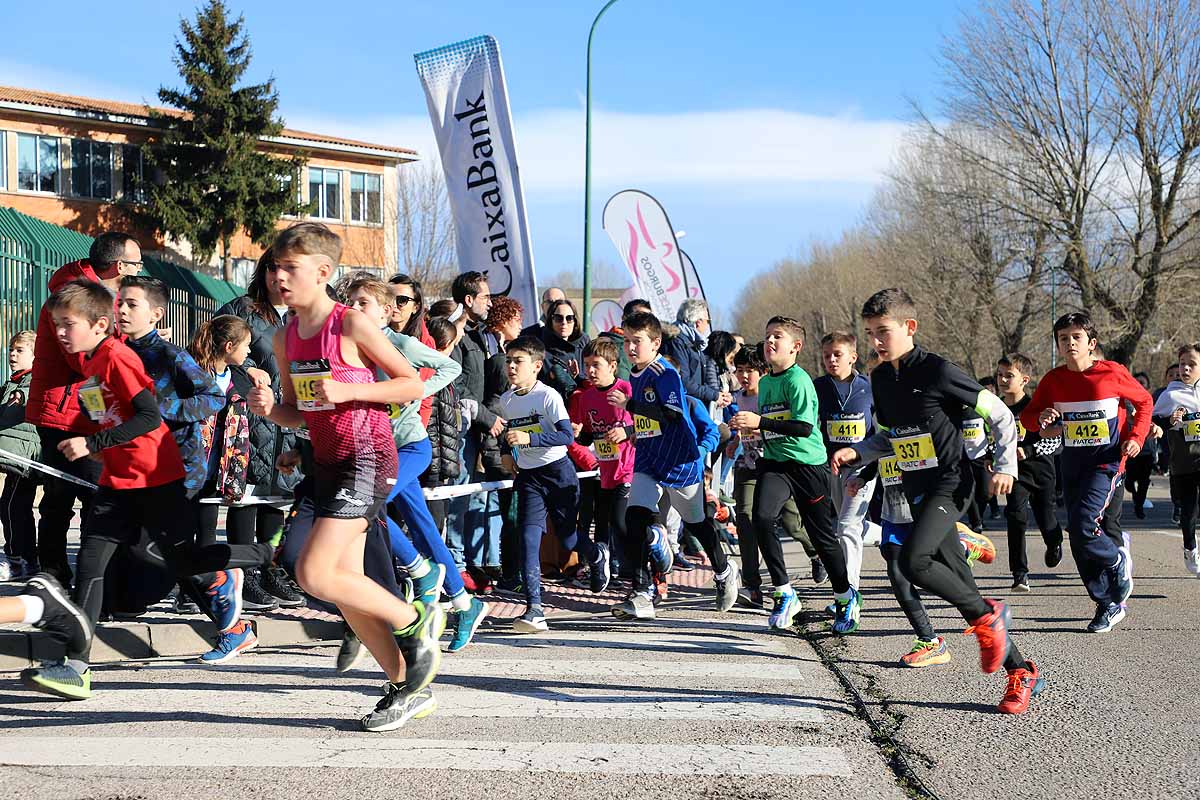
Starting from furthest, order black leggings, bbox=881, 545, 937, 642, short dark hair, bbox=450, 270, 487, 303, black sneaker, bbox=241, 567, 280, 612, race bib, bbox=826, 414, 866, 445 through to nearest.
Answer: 1. short dark hair, bbox=450, 270, 487, 303
2. race bib, bbox=826, 414, 866, 445
3. black sneaker, bbox=241, 567, 280, 612
4. black leggings, bbox=881, 545, 937, 642

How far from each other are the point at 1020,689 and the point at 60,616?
13.8 ft

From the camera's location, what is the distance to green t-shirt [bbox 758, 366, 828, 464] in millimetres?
8188

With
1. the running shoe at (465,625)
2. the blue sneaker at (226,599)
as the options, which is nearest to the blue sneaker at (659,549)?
the running shoe at (465,625)

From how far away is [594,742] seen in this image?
5.27 metres

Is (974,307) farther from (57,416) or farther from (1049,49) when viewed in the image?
(57,416)

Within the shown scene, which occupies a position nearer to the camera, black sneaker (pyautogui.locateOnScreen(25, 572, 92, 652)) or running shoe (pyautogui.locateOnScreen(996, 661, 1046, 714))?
black sneaker (pyautogui.locateOnScreen(25, 572, 92, 652))

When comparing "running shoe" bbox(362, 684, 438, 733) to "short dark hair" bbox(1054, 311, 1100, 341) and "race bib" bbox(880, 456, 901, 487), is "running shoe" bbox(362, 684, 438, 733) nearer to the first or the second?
"race bib" bbox(880, 456, 901, 487)

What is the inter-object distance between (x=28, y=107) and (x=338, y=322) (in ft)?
142

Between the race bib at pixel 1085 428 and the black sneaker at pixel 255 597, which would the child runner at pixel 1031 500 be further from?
the black sneaker at pixel 255 597

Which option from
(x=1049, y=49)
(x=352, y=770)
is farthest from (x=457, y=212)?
(x=1049, y=49)

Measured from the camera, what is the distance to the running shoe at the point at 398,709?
539 centimetres

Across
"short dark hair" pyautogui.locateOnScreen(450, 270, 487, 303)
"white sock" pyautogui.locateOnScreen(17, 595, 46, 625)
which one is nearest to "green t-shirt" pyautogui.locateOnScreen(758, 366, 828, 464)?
"short dark hair" pyautogui.locateOnScreen(450, 270, 487, 303)

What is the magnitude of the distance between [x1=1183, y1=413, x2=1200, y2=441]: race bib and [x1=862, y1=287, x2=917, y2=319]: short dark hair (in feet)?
20.6

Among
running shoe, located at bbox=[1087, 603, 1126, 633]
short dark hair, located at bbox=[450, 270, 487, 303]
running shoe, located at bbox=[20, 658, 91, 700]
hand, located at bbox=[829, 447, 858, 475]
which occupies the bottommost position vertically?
running shoe, located at bbox=[1087, 603, 1126, 633]
